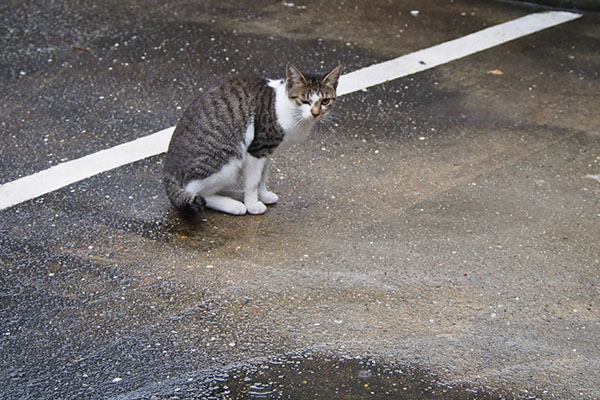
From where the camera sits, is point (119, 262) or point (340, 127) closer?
point (119, 262)

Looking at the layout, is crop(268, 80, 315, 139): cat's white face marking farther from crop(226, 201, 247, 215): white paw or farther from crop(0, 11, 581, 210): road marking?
crop(0, 11, 581, 210): road marking

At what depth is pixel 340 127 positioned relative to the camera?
281 inches

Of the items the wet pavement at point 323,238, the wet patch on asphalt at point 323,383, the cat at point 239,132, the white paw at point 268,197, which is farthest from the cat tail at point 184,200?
the wet patch on asphalt at point 323,383

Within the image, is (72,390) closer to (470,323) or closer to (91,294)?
(91,294)

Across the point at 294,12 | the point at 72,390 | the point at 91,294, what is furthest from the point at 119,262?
the point at 294,12

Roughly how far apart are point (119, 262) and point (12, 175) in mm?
1448

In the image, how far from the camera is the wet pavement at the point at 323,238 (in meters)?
4.54

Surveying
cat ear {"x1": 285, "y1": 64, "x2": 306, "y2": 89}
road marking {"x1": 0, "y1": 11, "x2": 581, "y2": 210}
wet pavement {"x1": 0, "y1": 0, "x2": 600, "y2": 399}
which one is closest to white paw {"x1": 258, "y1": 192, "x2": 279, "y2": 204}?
wet pavement {"x1": 0, "y1": 0, "x2": 600, "y2": 399}

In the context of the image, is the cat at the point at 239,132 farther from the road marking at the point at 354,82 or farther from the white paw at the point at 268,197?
the road marking at the point at 354,82

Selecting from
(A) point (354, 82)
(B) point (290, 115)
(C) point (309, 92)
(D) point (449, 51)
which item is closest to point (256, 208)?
(B) point (290, 115)

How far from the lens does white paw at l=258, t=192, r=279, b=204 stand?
19.7 ft

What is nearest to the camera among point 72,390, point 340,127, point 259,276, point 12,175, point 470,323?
point 72,390

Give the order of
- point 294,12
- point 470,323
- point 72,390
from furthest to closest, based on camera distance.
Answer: point 294,12
point 470,323
point 72,390

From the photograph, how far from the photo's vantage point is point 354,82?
791 cm
